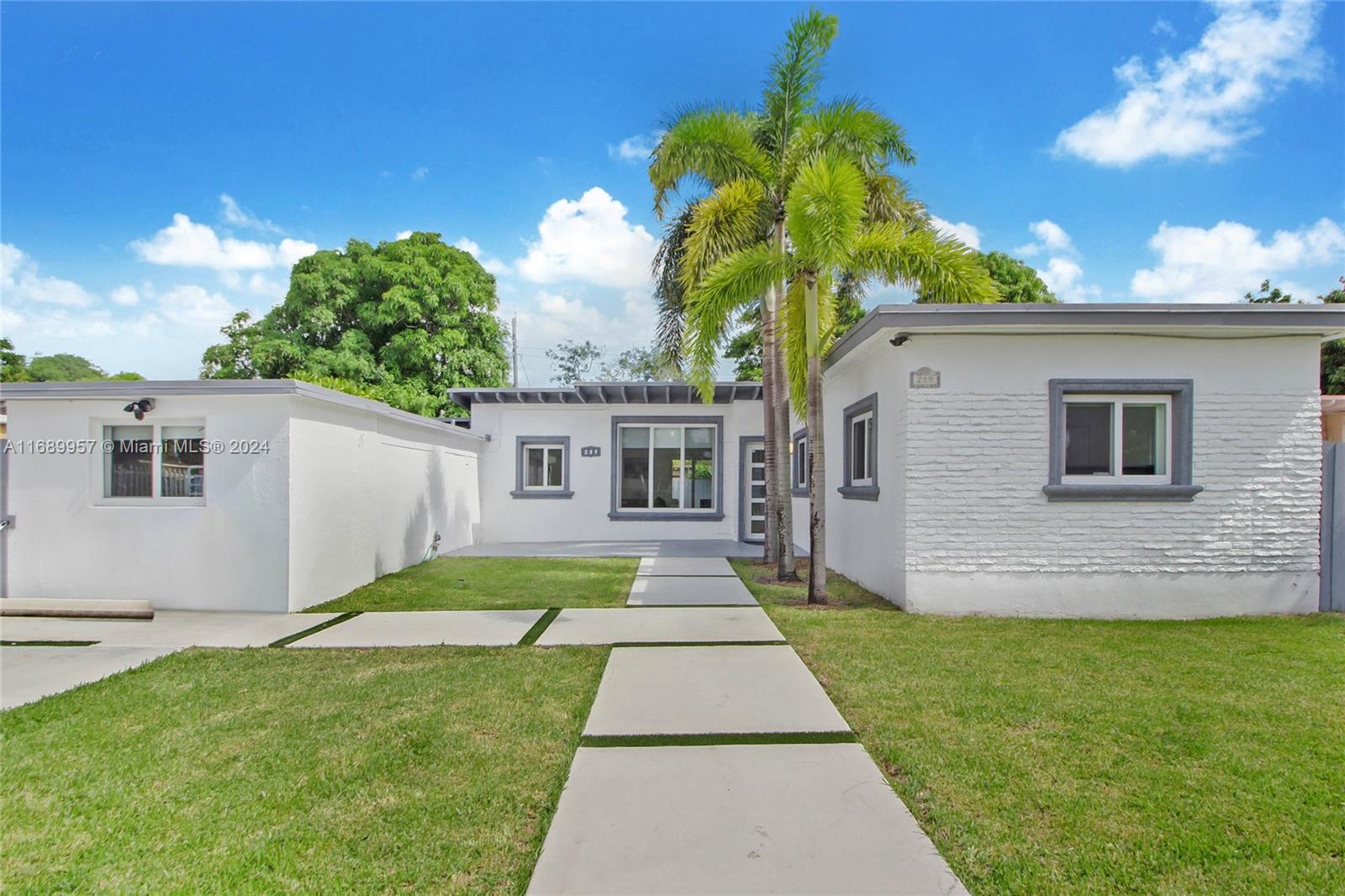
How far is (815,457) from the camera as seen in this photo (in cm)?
710

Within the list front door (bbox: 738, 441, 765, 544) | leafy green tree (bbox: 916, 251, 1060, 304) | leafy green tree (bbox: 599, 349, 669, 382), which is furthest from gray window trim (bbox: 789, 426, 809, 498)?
leafy green tree (bbox: 599, 349, 669, 382)

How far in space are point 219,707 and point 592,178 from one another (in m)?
15.9

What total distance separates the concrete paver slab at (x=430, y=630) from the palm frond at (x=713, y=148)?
6.19m

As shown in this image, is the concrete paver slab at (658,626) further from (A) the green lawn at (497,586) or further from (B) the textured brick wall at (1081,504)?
(B) the textured brick wall at (1081,504)

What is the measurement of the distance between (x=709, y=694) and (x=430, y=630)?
10.5ft

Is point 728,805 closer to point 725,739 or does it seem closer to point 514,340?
point 725,739

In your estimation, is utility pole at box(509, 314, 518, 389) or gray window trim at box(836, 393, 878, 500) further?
utility pole at box(509, 314, 518, 389)

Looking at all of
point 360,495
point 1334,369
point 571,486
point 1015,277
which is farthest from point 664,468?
point 1334,369

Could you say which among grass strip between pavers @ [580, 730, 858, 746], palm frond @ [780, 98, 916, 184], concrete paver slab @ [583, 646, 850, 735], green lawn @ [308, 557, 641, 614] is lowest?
green lawn @ [308, 557, 641, 614]

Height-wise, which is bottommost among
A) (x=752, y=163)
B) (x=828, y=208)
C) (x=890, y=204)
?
(x=828, y=208)

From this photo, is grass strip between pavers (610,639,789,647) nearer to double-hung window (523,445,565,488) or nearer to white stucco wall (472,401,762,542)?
white stucco wall (472,401,762,542)

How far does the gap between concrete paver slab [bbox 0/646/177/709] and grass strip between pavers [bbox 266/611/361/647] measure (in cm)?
80

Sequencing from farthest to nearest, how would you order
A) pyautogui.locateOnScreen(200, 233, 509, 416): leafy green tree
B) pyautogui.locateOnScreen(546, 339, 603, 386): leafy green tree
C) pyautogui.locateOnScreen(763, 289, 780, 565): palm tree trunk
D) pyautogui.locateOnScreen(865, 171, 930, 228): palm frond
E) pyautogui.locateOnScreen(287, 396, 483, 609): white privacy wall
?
1. pyautogui.locateOnScreen(546, 339, 603, 386): leafy green tree
2. pyautogui.locateOnScreen(200, 233, 509, 416): leafy green tree
3. pyautogui.locateOnScreen(763, 289, 780, 565): palm tree trunk
4. pyautogui.locateOnScreen(865, 171, 930, 228): palm frond
5. pyautogui.locateOnScreen(287, 396, 483, 609): white privacy wall

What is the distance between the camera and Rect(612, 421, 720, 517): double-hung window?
1380cm
